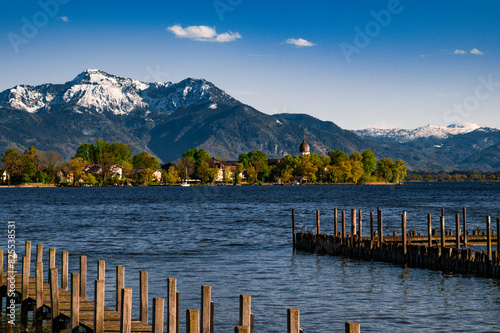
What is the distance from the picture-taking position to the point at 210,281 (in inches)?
1288

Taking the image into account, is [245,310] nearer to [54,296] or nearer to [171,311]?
[171,311]

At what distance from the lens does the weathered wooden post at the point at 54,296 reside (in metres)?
16.9

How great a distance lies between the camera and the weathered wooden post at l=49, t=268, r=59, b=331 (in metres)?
16.9

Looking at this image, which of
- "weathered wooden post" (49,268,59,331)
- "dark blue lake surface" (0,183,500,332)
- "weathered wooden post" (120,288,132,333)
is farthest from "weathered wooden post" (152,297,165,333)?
"dark blue lake surface" (0,183,500,332)

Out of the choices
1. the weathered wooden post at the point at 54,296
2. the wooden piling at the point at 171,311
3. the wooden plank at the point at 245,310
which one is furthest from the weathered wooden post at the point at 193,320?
the weathered wooden post at the point at 54,296

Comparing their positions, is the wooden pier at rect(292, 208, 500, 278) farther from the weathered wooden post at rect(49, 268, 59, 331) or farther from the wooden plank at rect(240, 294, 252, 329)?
the weathered wooden post at rect(49, 268, 59, 331)

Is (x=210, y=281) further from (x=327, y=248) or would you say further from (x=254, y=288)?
(x=327, y=248)

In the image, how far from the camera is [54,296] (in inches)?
676

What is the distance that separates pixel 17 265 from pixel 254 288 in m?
15.1

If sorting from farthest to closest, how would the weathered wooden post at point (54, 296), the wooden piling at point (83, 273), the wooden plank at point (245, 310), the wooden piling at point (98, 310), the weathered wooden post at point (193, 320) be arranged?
the wooden piling at point (83, 273)
the weathered wooden post at point (54, 296)
the wooden piling at point (98, 310)
the wooden plank at point (245, 310)
the weathered wooden post at point (193, 320)

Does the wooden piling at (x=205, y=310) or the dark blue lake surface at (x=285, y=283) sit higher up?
the wooden piling at (x=205, y=310)

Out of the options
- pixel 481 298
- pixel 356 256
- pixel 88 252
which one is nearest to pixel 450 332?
pixel 481 298

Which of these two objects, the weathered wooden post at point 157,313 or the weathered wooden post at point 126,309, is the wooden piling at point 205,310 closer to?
the weathered wooden post at point 157,313

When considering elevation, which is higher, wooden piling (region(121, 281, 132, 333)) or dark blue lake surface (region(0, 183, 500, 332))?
wooden piling (region(121, 281, 132, 333))
